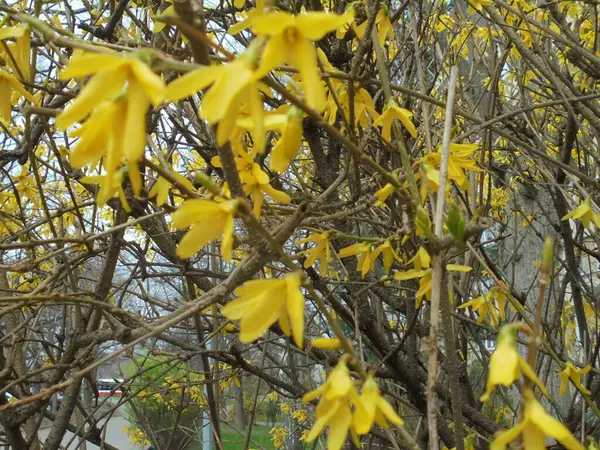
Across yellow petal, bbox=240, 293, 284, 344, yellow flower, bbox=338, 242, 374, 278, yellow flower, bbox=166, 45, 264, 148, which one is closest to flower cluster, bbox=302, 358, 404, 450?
yellow petal, bbox=240, 293, 284, 344

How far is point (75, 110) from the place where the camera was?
755 mm

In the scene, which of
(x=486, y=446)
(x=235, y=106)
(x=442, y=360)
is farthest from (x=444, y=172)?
(x=442, y=360)

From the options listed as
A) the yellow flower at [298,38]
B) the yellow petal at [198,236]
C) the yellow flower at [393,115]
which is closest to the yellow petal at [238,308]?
the yellow petal at [198,236]

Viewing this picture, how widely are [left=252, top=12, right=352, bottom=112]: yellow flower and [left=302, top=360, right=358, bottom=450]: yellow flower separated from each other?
0.38 m

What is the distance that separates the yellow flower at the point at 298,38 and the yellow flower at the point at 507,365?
410mm

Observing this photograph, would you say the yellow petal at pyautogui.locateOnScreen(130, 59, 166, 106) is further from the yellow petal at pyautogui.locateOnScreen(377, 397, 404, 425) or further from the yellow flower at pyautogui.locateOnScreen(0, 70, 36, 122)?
the yellow flower at pyautogui.locateOnScreen(0, 70, 36, 122)

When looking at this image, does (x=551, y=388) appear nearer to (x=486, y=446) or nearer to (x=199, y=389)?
(x=486, y=446)

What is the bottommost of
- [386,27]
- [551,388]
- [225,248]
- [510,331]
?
[510,331]

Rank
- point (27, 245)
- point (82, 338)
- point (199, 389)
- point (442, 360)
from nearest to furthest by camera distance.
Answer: point (27, 245) → point (82, 338) → point (442, 360) → point (199, 389)

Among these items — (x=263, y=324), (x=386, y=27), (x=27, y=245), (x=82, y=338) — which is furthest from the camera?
(x=82, y=338)

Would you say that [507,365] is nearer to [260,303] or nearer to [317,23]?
[260,303]

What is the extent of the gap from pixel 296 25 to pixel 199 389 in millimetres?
4692

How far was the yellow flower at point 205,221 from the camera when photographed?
0.84 m

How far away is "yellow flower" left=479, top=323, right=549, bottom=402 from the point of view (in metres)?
0.72
